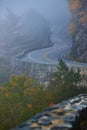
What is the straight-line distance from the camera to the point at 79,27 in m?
57.9

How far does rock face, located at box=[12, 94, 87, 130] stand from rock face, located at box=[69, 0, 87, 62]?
42140mm

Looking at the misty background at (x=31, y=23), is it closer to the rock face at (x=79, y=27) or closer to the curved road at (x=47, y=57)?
the curved road at (x=47, y=57)

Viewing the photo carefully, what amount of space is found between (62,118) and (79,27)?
157 ft

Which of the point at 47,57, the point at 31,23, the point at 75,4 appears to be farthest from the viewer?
the point at 31,23

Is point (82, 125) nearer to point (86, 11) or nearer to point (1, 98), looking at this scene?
point (1, 98)

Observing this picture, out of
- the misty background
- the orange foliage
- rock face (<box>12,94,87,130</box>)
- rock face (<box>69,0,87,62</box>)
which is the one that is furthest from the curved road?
Result: rock face (<box>12,94,87,130</box>)

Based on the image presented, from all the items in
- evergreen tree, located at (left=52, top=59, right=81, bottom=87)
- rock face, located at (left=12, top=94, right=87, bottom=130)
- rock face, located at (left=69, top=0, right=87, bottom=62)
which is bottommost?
rock face, located at (left=12, top=94, right=87, bottom=130)

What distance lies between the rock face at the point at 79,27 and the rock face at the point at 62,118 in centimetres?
4214

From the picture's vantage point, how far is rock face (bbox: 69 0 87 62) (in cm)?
5572

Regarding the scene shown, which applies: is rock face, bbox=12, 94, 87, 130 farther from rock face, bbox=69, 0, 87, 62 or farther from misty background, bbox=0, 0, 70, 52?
misty background, bbox=0, 0, 70, 52

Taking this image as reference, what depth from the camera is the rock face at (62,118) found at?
33.0ft

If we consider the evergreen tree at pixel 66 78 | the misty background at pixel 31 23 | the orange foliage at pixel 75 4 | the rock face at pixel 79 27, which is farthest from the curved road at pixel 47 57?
the evergreen tree at pixel 66 78

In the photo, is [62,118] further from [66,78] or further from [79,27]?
[79,27]

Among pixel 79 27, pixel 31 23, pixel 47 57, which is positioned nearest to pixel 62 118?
pixel 79 27
